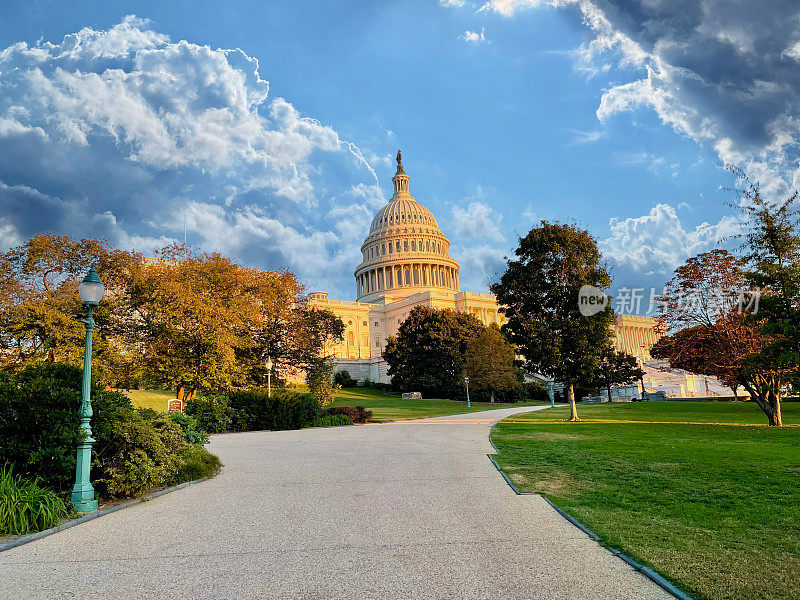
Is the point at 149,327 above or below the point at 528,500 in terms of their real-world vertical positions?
above

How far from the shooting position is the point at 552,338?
31.5m

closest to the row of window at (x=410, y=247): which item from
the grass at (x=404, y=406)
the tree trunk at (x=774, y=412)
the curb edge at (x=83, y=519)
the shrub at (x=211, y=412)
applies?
the grass at (x=404, y=406)

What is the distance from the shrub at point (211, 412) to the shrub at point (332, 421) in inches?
203

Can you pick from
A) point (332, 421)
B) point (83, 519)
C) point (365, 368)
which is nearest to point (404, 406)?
point (332, 421)

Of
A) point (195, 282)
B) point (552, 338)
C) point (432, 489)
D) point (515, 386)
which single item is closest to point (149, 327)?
point (195, 282)

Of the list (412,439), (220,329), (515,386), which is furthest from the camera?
(515,386)

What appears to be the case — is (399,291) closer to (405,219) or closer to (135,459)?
(405,219)

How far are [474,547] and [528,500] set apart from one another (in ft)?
10.8

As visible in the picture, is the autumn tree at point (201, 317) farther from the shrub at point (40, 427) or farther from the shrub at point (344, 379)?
the shrub at point (344, 379)

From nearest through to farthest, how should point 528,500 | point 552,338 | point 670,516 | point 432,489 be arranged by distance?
point 670,516 < point 528,500 < point 432,489 < point 552,338

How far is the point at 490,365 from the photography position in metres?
65.6

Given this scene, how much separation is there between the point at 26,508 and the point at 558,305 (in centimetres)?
2733

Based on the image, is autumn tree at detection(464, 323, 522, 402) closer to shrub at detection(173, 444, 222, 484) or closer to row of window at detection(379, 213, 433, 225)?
shrub at detection(173, 444, 222, 484)

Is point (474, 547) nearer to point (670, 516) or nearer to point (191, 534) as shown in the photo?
point (670, 516)
